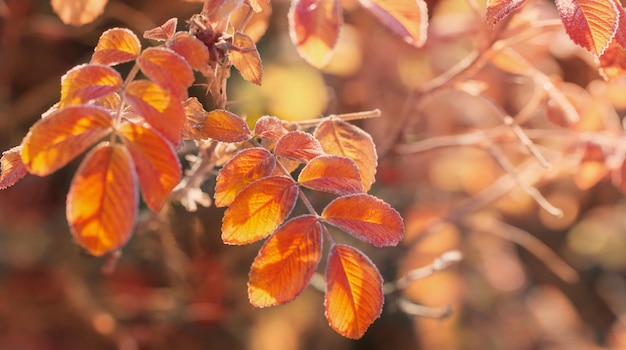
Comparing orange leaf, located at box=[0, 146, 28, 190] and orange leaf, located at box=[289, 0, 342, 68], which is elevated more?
orange leaf, located at box=[289, 0, 342, 68]

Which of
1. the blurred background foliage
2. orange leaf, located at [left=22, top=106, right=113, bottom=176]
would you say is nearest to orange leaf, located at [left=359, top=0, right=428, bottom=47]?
orange leaf, located at [left=22, top=106, right=113, bottom=176]

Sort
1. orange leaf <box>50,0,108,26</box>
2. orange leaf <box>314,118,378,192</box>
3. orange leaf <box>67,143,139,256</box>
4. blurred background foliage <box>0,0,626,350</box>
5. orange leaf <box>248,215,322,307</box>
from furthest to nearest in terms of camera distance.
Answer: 1. blurred background foliage <box>0,0,626,350</box>
2. orange leaf <box>50,0,108,26</box>
3. orange leaf <box>314,118,378,192</box>
4. orange leaf <box>248,215,322,307</box>
5. orange leaf <box>67,143,139,256</box>

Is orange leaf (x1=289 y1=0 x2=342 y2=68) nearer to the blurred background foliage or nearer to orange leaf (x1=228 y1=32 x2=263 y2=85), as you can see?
orange leaf (x1=228 y1=32 x2=263 y2=85)

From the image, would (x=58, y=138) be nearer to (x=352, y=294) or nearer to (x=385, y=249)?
(x=352, y=294)

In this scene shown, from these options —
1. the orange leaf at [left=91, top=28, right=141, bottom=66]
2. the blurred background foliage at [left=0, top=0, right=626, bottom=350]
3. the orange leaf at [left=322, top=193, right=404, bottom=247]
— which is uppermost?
the orange leaf at [left=91, top=28, right=141, bottom=66]

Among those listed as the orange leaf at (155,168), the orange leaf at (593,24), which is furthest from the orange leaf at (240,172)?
the orange leaf at (593,24)

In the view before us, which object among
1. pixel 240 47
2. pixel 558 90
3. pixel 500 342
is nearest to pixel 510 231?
pixel 500 342
